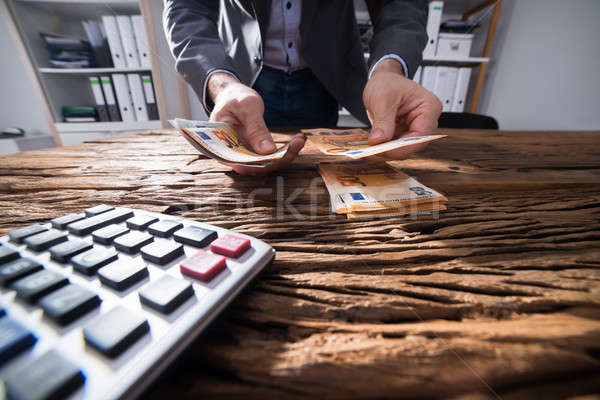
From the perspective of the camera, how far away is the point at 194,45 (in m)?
0.70

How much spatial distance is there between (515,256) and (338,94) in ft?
2.63

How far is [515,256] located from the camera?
0.20 meters

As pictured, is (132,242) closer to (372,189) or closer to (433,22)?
(372,189)

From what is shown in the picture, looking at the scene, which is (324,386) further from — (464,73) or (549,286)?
(464,73)

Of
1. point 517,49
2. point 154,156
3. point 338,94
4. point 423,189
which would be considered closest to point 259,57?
point 338,94

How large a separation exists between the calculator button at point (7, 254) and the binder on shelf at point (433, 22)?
195cm

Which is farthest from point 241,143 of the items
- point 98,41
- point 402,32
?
point 98,41

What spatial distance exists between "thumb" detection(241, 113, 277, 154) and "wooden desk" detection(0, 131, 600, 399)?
85mm

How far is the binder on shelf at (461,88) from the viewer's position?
1667 mm

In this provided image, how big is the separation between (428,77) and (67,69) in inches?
93.1

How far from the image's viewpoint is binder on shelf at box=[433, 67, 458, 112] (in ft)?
5.44

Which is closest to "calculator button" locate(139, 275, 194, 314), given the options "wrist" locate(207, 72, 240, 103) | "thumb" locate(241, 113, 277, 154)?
"thumb" locate(241, 113, 277, 154)

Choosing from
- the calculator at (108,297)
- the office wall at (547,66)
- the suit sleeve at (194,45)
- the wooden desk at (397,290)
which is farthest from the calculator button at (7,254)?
the office wall at (547,66)

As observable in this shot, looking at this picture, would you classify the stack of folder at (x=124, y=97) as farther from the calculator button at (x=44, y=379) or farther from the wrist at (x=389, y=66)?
the calculator button at (x=44, y=379)
